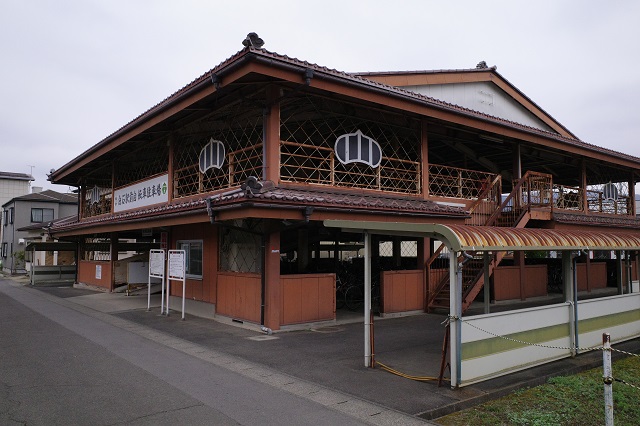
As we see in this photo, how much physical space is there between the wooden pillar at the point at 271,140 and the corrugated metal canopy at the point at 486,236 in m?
3.42

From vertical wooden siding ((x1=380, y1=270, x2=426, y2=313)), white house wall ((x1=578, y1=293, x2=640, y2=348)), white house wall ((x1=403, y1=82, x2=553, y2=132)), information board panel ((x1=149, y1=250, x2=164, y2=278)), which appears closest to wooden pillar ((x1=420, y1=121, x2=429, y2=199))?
vertical wooden siding ((x1=380, y1=270, x2=426, y2=313))

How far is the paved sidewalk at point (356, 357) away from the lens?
6086mm

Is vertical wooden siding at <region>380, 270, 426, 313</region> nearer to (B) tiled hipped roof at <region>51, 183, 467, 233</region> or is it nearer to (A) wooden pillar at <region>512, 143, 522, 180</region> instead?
(B) tiled hipped roof at <region>51, 183, 467, 233</region>

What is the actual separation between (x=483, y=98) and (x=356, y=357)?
523 inches

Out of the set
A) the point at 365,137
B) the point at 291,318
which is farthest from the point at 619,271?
the point at 291,318

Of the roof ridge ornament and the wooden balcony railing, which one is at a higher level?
the roof ridge ornament

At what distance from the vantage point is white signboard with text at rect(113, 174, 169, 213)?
14953 mm

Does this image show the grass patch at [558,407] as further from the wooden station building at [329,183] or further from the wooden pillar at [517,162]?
the wooden pillar at [517,162]

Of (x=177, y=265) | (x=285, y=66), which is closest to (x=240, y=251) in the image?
(x=177, y=265)

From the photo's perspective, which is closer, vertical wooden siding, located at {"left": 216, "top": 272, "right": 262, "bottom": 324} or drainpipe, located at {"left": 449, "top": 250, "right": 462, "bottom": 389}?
drainpipe, located at {"left": 449, "top": 250, "right": 462, "bottom": 389}

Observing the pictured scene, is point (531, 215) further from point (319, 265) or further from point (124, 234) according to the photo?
point (124, 234)

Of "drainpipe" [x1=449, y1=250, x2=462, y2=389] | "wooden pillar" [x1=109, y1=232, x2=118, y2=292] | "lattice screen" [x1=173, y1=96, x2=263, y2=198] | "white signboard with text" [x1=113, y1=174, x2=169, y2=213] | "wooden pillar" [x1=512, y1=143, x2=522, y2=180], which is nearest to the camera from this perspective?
"drainpipe" [x1=449, y1=250, x2=462, y2=389]

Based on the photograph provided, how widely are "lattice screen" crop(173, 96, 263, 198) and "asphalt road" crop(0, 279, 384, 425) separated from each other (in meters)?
4.86

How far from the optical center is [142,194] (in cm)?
1642
